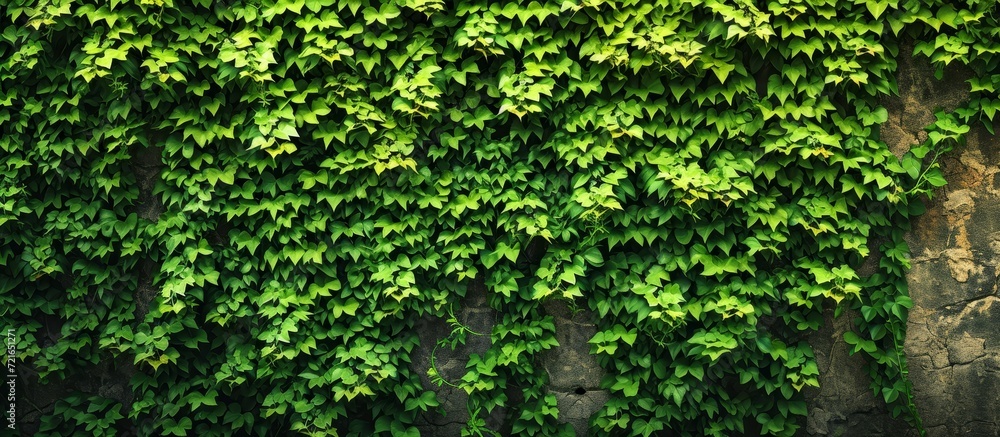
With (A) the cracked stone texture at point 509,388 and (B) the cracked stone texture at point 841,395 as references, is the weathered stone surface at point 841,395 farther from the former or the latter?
(A) the cracked stone texture at point 509,388

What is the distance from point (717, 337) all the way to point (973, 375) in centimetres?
114

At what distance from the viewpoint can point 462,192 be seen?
3.48m

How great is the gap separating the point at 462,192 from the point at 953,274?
7.06 feet

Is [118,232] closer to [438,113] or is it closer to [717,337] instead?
[438,113]

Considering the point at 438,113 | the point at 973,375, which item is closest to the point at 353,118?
the point at 438,113

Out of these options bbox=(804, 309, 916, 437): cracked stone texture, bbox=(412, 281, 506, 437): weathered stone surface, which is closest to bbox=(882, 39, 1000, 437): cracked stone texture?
bbox=(804, 309, 916, 437): cracked stone texture

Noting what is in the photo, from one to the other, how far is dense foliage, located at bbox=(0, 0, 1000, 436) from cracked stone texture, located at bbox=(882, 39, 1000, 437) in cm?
10

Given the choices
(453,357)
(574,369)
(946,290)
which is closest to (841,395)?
(946,290)

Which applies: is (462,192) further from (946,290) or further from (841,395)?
(946,290)

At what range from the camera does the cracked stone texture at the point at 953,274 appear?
3.33 metres

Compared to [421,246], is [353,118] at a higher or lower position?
higher

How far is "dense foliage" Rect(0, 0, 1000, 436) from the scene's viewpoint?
10.9 feet

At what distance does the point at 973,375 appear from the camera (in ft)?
11.2

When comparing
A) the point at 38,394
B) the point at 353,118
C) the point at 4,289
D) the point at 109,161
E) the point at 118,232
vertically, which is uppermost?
the point at 353,118
